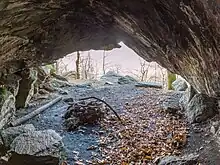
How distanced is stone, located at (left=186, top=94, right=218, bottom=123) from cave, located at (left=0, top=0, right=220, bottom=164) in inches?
63.0

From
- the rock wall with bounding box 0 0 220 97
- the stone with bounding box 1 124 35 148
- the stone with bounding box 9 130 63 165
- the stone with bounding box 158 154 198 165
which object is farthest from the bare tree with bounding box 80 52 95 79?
the stone with bounding box 158 154 198 165

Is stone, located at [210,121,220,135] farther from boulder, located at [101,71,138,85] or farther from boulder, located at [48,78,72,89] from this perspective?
boulder, located at [101,71,138,85]

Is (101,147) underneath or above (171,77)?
underneath

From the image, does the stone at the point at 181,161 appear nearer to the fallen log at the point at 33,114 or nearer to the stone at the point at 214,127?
the stone at the point at 214,127

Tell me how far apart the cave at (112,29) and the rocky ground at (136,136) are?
1458mm

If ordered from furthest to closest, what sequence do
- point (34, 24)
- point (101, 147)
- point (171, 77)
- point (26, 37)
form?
1. point (171, 77)
2. point (101, 147)
3. point (26, 37)
4. point (34, 24)

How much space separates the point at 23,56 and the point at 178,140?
4.32m

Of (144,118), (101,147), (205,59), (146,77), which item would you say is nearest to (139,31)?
(205,59)

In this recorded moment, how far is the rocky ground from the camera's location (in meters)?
6.64

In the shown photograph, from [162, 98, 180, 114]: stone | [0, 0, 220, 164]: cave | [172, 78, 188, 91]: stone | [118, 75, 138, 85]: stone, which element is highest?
[0, 0, 220, 164]: cave

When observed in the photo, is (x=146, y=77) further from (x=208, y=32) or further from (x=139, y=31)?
(x=208, y=32)

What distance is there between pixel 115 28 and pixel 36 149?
3.35 metres

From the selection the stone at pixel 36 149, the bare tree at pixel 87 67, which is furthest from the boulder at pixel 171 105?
the bare tree at pixel 87 67

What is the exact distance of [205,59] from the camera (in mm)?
4688
